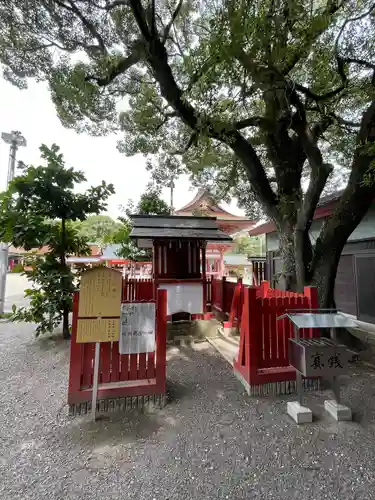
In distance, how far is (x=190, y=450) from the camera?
228 cm

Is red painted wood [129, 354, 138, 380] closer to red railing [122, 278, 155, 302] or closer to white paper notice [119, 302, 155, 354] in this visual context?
white paper notice [119, 302, 155, 354]

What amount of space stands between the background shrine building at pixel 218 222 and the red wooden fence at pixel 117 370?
250 inches

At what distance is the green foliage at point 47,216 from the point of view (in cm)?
483

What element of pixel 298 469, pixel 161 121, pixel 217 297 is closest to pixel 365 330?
pixel 217 297

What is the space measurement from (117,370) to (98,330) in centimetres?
65

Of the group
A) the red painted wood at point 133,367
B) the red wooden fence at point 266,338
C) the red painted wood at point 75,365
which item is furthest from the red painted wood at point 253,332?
the red painted wood at point 75,365

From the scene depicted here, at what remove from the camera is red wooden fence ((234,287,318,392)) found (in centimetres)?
328

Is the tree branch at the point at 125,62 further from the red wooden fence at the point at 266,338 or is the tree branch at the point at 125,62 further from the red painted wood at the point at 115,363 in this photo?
the red painted wood at the point at 115,363

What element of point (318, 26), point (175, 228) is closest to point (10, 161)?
point (175, 228)

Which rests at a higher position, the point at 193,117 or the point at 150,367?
the point at 193,117

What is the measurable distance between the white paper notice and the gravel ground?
0.74 metres

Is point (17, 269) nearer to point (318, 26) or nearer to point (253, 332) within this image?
point (253, 332)

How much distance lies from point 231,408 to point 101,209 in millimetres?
4664

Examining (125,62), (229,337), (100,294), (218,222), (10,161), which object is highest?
(125,62)
